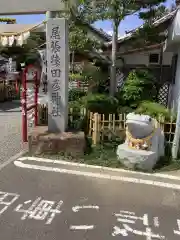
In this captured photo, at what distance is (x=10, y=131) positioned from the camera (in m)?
8.60

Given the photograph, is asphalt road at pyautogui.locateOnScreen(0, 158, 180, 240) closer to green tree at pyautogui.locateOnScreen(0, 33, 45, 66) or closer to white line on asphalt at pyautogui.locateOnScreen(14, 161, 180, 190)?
white line on asphalt at pyautogui.locateOnScreen(14, 161, 180, 190)

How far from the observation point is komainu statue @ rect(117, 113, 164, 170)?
18.9ft

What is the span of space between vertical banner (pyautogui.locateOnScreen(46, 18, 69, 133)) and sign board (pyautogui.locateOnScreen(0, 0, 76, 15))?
1.48 meters

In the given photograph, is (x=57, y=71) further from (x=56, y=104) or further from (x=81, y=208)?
(x=81, y=208)

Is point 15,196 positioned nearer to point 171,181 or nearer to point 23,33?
point 171,181

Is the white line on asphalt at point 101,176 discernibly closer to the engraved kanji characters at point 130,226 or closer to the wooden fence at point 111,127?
the engraved kanji characters at point 130,226

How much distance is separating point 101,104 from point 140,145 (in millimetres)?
2641

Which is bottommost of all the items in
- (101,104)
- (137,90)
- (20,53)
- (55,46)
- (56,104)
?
(101,104)

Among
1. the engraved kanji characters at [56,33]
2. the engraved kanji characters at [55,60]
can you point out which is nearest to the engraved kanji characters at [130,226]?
the engraved kanji characters at [55,60]

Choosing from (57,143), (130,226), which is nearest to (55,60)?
(57,143)

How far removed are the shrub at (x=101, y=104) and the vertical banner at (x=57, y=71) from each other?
156 cm

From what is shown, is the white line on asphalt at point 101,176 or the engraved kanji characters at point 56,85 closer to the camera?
the white line on asphalt at point 101,176

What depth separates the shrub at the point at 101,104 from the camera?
8016mm

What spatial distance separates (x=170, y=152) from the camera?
664 centimetres
